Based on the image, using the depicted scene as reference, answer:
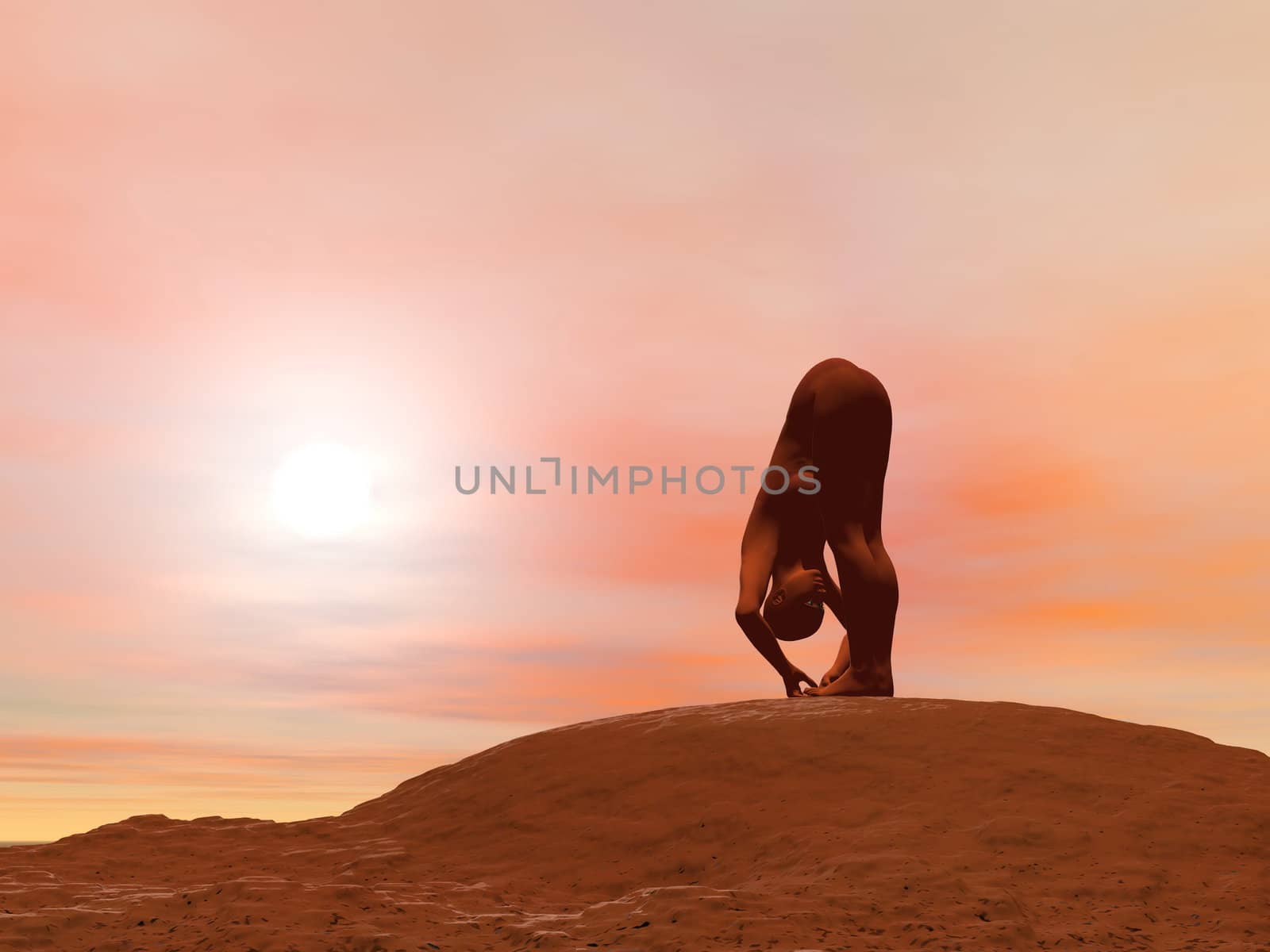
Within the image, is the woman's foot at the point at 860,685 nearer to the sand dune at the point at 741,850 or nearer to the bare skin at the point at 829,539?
the bare skin at the point at 829,539

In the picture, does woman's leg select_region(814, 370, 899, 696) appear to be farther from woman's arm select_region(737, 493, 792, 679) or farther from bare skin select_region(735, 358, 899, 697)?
woman's arm select_region(737, 493, 792, 679)

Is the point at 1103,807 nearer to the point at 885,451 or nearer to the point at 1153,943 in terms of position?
the point at 1153,943

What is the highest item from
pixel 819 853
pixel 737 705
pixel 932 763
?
pixel 737 705

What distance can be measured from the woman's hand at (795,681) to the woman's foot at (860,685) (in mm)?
138

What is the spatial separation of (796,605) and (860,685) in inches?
44.5

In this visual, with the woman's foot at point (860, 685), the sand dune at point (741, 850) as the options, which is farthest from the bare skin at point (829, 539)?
the sand dune at point (741, 850)

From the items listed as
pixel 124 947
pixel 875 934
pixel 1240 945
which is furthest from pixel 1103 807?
pixel 124 947

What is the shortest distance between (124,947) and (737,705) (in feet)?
19.9

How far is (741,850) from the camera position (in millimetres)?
8812

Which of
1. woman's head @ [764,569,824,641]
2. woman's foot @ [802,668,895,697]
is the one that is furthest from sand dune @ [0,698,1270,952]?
woman's head @ [764,569,824,641]

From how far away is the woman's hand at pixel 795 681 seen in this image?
13109 mm

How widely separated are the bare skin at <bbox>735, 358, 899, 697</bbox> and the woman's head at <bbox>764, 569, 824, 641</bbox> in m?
0.01

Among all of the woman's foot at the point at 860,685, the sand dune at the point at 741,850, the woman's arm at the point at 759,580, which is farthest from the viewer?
the woman's arm at the point at 759,580

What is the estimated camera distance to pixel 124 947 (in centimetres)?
730
